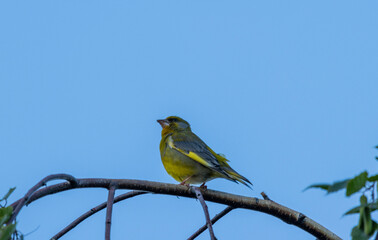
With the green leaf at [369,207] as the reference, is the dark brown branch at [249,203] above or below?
above

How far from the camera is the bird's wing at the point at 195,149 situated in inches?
268

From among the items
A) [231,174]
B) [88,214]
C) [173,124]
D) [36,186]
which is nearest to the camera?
[36,186]

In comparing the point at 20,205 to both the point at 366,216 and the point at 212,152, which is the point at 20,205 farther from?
the point at 212,152

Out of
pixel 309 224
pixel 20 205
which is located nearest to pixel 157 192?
pixel 309 224

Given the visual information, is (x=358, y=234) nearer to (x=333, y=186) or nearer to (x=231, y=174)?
(x=333, y=186)

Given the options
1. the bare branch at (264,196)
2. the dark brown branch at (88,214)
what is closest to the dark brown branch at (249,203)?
the bare branch at (264,196)

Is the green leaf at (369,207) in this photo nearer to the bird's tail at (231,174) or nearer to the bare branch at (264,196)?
the bare branch at (264,196)

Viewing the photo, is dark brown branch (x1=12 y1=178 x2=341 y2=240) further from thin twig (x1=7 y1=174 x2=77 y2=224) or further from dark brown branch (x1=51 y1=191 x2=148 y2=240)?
thin twig (x1=7 y1=174 x2=77 y2=224)

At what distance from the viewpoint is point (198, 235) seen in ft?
11.2

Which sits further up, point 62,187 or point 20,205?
point 62,187

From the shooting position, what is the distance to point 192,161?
22.7 ft

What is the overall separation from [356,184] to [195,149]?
5.73 m

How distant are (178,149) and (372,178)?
220 inches

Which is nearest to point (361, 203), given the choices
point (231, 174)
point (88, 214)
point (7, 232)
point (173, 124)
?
point (7, 232)
